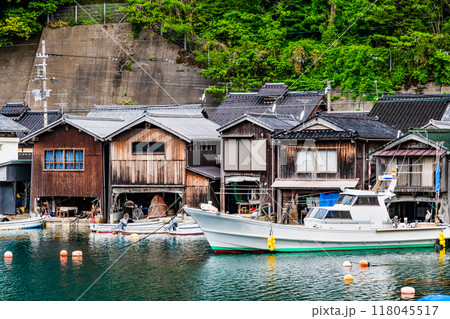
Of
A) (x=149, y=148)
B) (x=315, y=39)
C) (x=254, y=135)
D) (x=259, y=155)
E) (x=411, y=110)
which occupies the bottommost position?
(x=259, y=155)

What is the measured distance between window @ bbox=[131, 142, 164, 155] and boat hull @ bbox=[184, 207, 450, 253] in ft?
41.0

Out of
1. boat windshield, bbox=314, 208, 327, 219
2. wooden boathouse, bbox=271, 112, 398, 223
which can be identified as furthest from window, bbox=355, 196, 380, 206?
wooden boathouse, bbox=271, 112, 398, 223

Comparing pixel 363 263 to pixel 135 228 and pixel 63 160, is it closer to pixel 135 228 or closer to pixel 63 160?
pixel 135 228

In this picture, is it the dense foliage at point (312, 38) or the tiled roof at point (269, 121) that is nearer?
the tiled roof at point (269, 121)

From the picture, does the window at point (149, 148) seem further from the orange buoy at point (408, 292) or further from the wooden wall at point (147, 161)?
the orange buoy at point (408, 292)

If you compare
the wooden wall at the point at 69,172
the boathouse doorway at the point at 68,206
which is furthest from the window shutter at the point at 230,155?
the boathouse doorway at the point at 68,206

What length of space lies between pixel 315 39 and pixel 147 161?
79.2 ft

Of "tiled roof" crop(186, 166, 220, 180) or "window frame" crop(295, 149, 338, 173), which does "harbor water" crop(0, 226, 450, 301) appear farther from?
"window frame" crop(295, 149, 338, 173)

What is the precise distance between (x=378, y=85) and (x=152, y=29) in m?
23.2

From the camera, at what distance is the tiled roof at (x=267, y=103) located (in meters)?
53.3

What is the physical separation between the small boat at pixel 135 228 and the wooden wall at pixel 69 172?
176 inches

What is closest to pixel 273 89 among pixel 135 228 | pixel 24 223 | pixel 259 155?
pixel 259 155

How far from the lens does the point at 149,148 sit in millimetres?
45688

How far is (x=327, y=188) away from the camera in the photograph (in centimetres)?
4081
